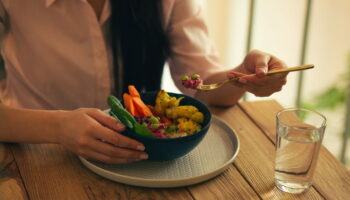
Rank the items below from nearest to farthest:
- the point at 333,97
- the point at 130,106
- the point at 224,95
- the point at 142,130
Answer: the point at 142,130 < the point at 130,106 < the point at 224,95 < the point at 333,97

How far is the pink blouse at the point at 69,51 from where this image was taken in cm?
137

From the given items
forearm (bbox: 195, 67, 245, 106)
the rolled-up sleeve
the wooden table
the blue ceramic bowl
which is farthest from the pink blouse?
the blue ceramic bowl

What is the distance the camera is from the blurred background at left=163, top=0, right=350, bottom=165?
93.7 inches

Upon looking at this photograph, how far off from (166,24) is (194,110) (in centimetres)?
52

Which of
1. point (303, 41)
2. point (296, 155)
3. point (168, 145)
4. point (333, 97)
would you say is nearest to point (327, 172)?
point (296, 155)

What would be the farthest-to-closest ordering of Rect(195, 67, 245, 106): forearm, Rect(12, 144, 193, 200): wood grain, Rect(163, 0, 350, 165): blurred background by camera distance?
Rect(163, 0, 350, 165): blurred background → Rect(195, 67, 245, 106): forearm → Rect(12, 144, 193, 200): wood grain

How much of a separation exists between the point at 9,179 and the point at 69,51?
51cm

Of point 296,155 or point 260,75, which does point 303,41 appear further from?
point 296,155

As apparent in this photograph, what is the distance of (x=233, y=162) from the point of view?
1083 millimetres

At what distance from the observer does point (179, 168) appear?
40.4 inches

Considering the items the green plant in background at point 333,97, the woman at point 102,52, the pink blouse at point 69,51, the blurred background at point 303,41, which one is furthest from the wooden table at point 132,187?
the green plant in background at point 333,97

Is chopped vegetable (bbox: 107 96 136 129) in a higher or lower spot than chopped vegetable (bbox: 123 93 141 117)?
higher

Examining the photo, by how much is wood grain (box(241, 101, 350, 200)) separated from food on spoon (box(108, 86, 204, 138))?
0.82 ft

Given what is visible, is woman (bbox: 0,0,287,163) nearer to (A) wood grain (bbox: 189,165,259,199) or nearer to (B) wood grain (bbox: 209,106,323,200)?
(B) wood grain (bbox: 209,106,323,200)
